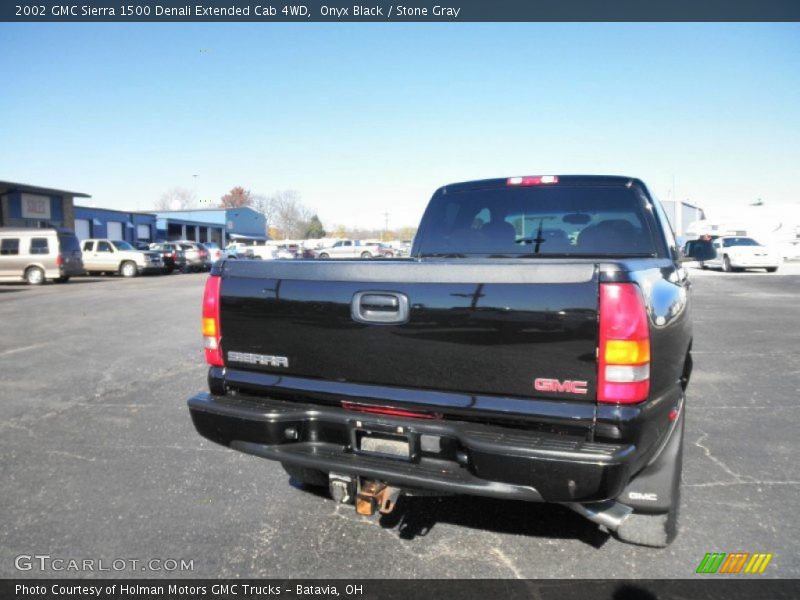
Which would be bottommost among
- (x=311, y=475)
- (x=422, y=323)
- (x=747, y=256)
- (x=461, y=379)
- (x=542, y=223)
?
(x=311, y=475)

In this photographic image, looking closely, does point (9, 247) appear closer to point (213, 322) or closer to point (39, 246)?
point (39, 246)

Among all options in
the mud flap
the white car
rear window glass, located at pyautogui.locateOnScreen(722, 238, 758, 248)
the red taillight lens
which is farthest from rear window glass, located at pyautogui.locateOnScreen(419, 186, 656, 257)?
rear window glass, located at pyautogui.locateOnScreen(722, 238, 758, 248)

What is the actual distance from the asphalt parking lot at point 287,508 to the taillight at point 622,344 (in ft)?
3.50

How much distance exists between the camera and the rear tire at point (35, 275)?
2238 centimetres

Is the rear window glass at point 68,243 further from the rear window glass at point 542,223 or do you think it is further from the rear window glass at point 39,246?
the rear window glass at point 542,223

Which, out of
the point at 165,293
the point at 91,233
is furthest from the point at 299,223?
the point at 165,293

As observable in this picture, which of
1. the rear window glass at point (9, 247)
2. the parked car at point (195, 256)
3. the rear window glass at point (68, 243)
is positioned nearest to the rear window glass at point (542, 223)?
the rear window glass at point (68, 243)

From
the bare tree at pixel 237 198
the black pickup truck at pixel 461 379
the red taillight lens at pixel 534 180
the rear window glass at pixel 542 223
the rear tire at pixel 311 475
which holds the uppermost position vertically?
the bare tree at pixel 237 198

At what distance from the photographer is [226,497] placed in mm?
3545

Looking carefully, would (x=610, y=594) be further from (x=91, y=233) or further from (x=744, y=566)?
(x=91, y=233)

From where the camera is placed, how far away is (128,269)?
89.7 ft

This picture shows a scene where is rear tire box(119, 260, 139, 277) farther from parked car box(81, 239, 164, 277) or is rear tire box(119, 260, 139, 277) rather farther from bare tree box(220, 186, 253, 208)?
bare tree box(220, 186, 253, 208)

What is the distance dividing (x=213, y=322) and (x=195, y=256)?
30652mm

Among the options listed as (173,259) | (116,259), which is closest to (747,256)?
(173,259)
